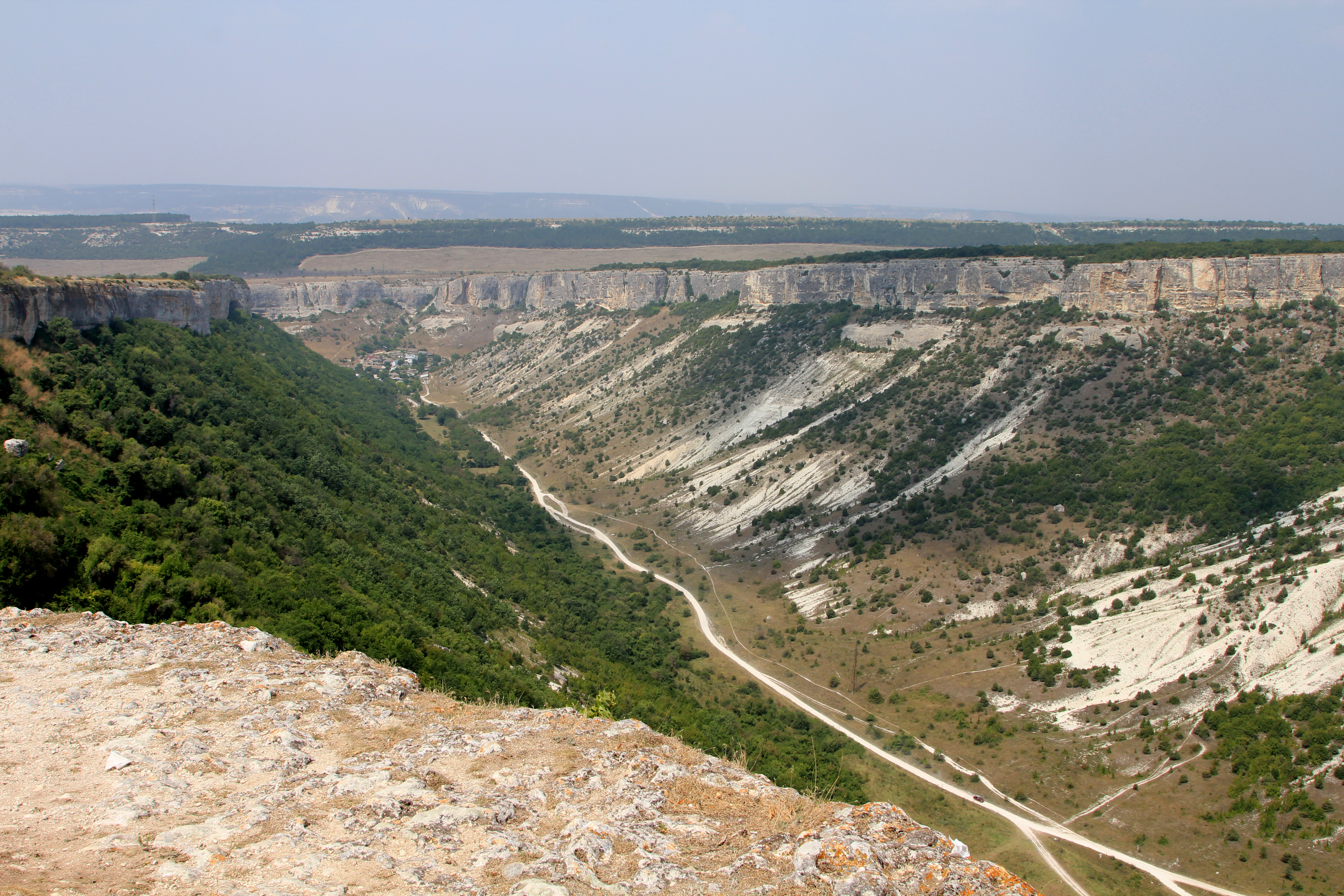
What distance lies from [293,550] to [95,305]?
19334mm

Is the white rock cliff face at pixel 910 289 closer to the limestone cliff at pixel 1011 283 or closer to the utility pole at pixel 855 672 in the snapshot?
the limestone cliff at pixel 1011 283

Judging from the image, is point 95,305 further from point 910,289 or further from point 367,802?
point 910,289

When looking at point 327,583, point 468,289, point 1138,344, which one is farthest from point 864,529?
point 468,289

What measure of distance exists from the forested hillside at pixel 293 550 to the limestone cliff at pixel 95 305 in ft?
2.46

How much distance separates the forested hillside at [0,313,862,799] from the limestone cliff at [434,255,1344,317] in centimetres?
3756

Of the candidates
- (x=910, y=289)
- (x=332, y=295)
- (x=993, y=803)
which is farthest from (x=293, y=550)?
(x=332, y=295)

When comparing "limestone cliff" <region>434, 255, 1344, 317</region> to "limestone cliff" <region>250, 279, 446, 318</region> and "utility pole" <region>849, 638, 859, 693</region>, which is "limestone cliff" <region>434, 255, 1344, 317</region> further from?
"limestone cliff" <region>250, 279, 446, 318</region>

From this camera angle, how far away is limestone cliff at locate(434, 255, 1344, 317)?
4944 cm

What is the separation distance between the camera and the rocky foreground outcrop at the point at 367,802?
781cm

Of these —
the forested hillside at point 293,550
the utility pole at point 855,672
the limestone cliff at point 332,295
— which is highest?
the limestone cliff at point 332,295

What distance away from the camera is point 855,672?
36.8 meters

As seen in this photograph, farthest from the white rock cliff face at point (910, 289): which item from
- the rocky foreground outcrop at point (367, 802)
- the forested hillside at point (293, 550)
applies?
the rocky foreground outcrop at point (367, 802)

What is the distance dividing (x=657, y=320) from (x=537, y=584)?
64064 mm

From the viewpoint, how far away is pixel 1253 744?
2531 cm
